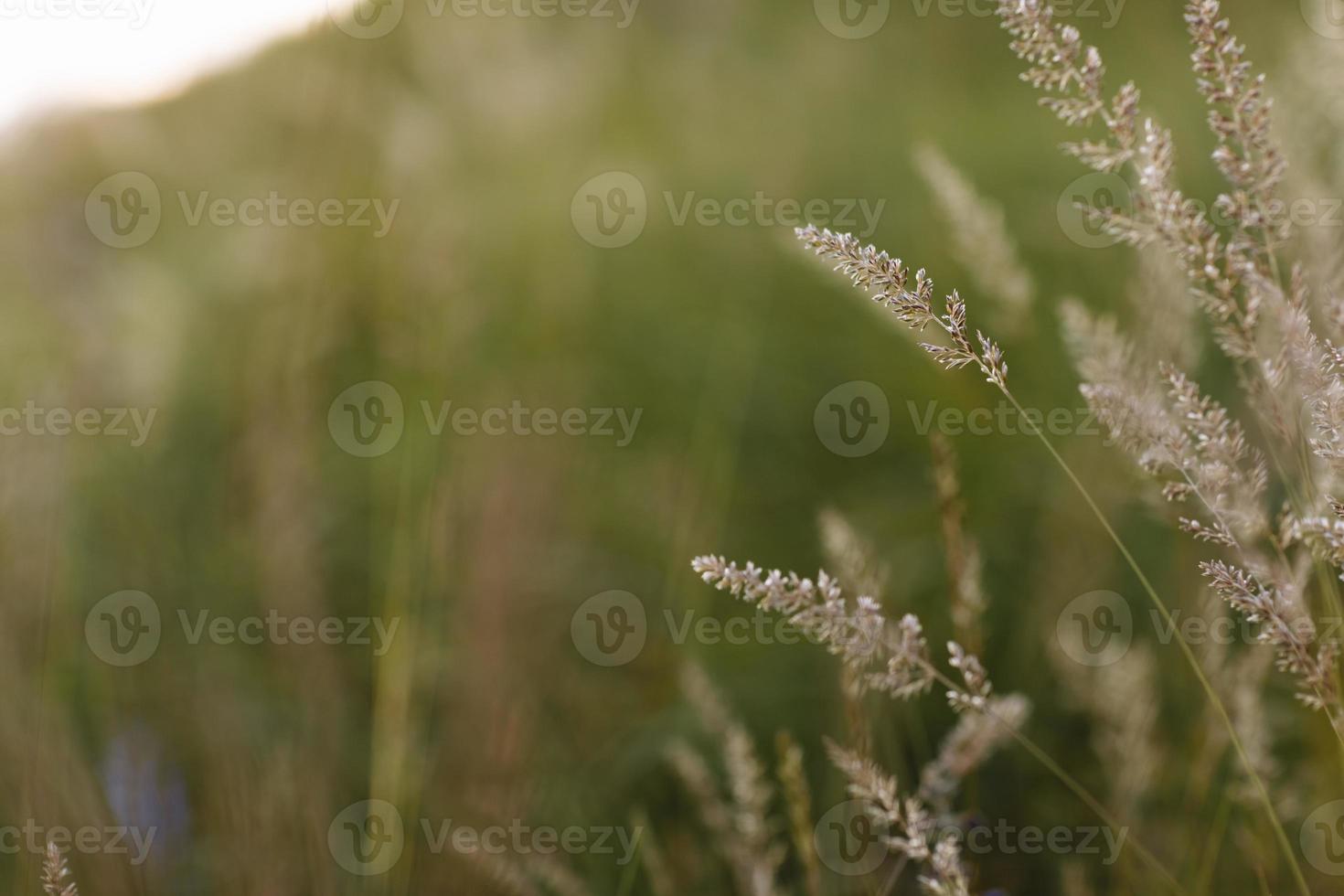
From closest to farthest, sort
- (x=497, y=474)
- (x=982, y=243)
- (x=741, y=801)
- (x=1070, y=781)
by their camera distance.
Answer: (x=1070, y=781)
(x=741, y=801)
(x=982, y=243)
(x=497, y=474)

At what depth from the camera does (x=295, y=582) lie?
67.9 inches

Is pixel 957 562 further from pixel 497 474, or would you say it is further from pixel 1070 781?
pixel 497 474

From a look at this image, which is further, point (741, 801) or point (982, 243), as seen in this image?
point (982, 243)

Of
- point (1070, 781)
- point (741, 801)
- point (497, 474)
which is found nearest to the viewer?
point (1070, 781)

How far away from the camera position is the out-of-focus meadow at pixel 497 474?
1605 millimetres

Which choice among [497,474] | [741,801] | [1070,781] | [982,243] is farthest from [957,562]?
[497,474]

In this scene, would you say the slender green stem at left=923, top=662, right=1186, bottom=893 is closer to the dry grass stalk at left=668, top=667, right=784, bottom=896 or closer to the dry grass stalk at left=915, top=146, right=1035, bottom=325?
the dry grass stalk at left=668, top=667, right=784, bottom=896

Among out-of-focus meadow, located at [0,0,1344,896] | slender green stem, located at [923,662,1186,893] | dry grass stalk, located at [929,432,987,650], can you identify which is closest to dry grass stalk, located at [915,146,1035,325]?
out-of-focus meadow, located at [0,0,1344,896]

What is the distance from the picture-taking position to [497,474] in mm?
1909

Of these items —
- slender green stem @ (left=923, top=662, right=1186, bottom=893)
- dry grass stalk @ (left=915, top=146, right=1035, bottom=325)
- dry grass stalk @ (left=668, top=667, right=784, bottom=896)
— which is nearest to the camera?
slender green stem @ (left=923, top=662, right=1186, bottom=893)

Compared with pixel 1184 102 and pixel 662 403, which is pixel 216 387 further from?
pixel 1184 102

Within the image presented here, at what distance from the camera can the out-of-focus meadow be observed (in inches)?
63.2

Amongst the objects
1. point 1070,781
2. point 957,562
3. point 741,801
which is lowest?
point 741,801

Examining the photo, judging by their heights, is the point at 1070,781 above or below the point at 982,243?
below
